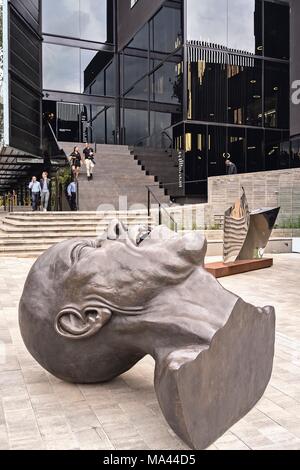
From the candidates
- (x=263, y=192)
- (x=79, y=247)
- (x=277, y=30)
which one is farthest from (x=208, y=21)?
(x=79, y=247)

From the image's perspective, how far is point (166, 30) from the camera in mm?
24828

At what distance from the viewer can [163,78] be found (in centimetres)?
2514

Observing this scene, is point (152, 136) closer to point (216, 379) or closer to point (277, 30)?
point (277, 30)

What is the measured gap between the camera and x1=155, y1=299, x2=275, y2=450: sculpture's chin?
2695 mm

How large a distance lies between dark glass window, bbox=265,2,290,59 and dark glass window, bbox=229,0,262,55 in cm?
50

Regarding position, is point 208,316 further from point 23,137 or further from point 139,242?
point 23,137

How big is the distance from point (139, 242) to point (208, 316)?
2.84 ft

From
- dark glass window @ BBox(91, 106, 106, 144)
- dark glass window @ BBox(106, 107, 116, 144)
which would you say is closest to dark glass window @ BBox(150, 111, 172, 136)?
dark glass window @ BBox(106, 107, 116, 144)

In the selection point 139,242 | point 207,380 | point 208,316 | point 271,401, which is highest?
point 139,242

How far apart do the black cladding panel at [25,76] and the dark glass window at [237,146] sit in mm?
11024

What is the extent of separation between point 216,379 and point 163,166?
70.1 ft

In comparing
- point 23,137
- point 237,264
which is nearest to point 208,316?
point 237,264

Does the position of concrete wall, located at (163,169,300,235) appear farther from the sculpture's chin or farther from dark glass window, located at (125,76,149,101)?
the sculpture's chin

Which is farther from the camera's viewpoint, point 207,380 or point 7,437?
point 7,437
